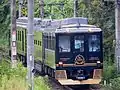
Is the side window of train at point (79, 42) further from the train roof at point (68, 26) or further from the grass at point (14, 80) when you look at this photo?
the grass at point (14, 80)

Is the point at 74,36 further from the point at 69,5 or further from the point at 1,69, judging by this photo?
the point at 69,5

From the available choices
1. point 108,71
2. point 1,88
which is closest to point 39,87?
point 1,88

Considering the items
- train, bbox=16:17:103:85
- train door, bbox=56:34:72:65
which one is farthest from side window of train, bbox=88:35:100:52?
train door, bbox=56:34:72:65

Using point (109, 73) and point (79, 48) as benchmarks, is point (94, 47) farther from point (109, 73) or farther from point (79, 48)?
point (109, 73)

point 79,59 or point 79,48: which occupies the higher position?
point 79,48

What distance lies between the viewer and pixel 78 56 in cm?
2041

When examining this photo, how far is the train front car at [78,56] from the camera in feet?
66.7

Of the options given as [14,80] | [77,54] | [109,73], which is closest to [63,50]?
[77,54]

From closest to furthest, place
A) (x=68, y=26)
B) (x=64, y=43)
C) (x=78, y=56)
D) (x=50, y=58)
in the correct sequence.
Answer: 1. (x=78, y=56)
2. (x=64, y=43)
3. (x=68, y=26)
4. (x=50, y=58)

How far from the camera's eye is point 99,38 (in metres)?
20.7

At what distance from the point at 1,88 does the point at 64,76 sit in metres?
7.39

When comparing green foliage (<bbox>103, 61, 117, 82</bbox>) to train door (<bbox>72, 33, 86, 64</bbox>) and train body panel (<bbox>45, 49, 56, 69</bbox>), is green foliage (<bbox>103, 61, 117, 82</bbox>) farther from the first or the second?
train body panel (<bbox>45, 49, 56, 69</bbox>)

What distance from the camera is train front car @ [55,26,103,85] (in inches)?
801

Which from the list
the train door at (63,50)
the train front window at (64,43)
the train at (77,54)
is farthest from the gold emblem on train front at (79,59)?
the train front window at (64,43)
